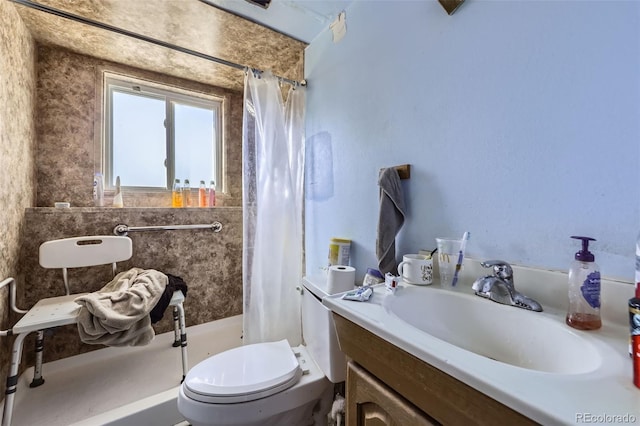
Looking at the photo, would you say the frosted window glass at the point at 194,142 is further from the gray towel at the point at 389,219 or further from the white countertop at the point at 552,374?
the white countertop at the point at 552,374

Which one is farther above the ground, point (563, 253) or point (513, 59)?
point (513, 59)

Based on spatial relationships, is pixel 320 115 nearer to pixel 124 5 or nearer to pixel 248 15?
pixel 248 15

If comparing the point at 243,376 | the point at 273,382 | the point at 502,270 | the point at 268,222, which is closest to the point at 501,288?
the point at 502,270

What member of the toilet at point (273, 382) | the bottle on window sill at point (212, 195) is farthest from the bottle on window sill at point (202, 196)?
the toilet at point (273, 382)

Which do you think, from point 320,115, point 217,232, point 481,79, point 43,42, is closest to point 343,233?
point 320,115

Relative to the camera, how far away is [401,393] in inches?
20.6

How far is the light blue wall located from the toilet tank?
0.28 m

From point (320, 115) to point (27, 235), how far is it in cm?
182

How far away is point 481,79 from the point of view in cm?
80

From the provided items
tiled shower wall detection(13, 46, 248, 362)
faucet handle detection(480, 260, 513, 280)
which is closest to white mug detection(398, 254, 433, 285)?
faucet handle detection(480, 260, 513, 280)

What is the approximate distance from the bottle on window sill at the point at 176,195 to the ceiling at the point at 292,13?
1.25 metres

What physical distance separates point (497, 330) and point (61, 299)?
2067 mm

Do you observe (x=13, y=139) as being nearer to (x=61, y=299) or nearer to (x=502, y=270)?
(x=61, y=299)

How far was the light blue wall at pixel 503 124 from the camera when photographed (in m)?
0.58
